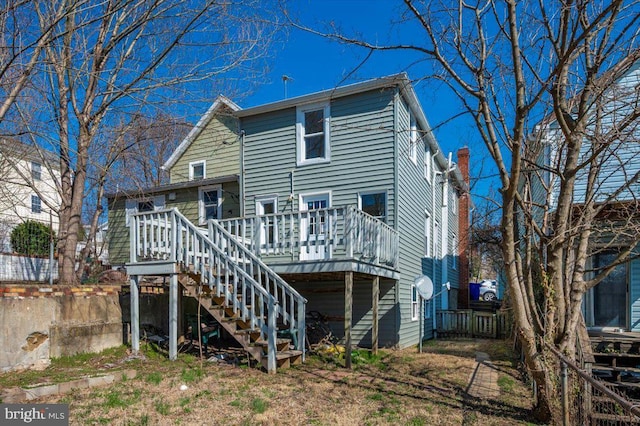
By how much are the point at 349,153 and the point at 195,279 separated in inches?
212

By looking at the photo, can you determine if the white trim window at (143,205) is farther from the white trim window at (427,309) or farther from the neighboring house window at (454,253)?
the neighboring house window at (454,253)

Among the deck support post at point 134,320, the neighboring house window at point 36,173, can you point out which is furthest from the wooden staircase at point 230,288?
the neighboring house window at point 36,173

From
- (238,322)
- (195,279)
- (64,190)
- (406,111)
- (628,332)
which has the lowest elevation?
(628,332)

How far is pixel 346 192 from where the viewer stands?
11930mm

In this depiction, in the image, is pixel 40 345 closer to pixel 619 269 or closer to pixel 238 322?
pixel 238 322

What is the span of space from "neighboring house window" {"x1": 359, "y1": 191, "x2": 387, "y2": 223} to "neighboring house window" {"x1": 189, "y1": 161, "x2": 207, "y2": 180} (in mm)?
6927

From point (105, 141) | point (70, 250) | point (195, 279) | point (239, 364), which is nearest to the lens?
point (239, 364)

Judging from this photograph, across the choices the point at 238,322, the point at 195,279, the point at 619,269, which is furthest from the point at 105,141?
the point at 619,269

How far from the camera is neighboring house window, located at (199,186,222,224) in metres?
15.1

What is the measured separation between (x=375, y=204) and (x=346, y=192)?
84 cm

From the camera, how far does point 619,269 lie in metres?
11.2

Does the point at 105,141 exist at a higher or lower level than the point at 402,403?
higher

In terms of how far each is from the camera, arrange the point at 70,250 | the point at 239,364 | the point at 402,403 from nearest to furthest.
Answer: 1. the point at 402,403
2. the point at 239,364
3. the point at 70,250

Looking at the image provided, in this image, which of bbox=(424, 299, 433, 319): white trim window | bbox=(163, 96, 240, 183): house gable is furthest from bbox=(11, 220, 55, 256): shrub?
bbox=(424, 299, 433, 319): white trim window
